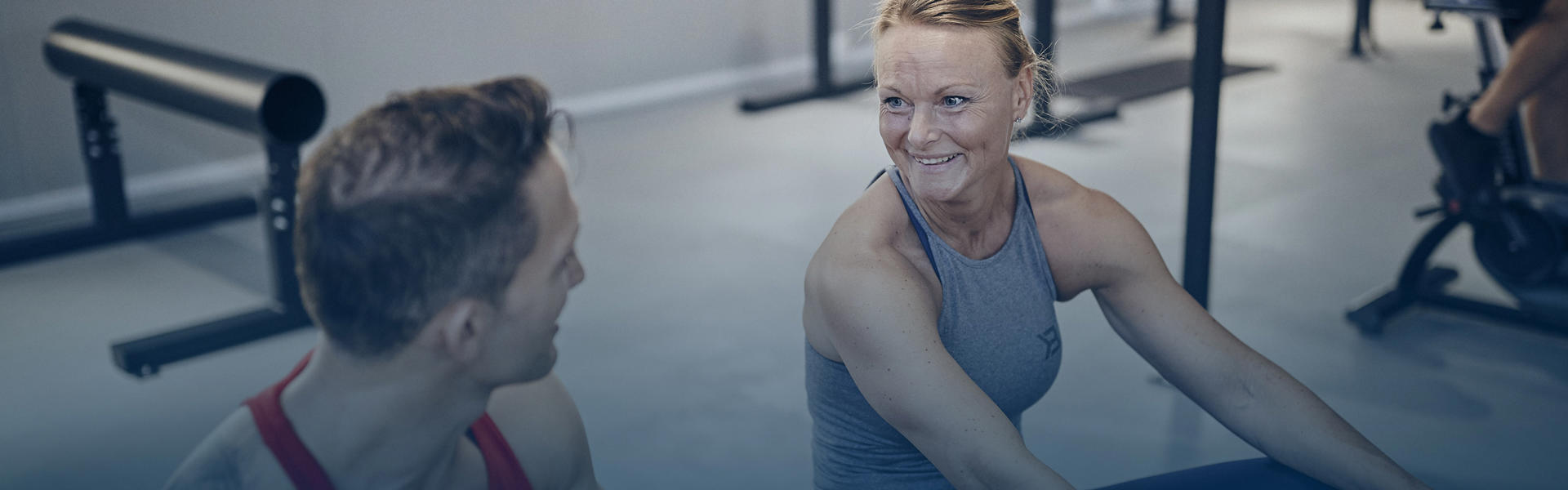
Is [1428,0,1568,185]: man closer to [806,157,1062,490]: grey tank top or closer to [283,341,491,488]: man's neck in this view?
[806,157,1062,490]: grey tank top

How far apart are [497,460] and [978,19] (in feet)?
2.42

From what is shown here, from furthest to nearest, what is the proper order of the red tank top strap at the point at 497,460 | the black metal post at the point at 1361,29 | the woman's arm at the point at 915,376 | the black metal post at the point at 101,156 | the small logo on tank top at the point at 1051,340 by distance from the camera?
1. the black metal post at the point at 1361,29
2. the black metal post at the point at 101,156
3. the small logo on tank top at the point at 1051,340
4. the woman's arm at the point at 915,376
5. the red tank top strap at the point at 497,460

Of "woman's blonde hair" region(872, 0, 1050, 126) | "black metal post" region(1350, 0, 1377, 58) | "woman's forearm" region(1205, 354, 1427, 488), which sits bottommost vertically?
"black metal post" region(1350, 0, 1377, 58)

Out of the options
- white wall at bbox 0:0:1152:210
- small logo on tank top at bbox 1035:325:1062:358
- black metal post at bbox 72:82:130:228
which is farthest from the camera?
white wall at bbox 0:0:1152:210

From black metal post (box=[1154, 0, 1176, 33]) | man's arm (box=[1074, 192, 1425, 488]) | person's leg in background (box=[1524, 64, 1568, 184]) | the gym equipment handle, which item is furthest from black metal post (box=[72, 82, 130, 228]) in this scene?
black metal post (box=[1154, 0, 1176, 33])

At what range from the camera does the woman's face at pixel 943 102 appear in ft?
4.85

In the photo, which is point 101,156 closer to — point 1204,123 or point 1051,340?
point 1204,123

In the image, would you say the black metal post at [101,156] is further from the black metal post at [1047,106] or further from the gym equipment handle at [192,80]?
the black metal post at [1047,106]

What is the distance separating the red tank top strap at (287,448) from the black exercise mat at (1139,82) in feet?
15.9

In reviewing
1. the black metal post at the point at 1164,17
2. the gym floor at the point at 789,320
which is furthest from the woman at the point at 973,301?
the black metal post at the point at 1164,17

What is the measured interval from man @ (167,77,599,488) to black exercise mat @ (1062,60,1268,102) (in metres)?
4.75

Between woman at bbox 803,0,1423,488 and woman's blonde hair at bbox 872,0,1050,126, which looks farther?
woman's blonde hair at bbox 872,0,1050,126

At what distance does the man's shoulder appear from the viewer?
959 mm

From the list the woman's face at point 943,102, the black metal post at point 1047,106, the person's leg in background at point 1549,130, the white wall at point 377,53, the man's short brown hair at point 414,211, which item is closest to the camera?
the man's short brown hair at point 414,211
